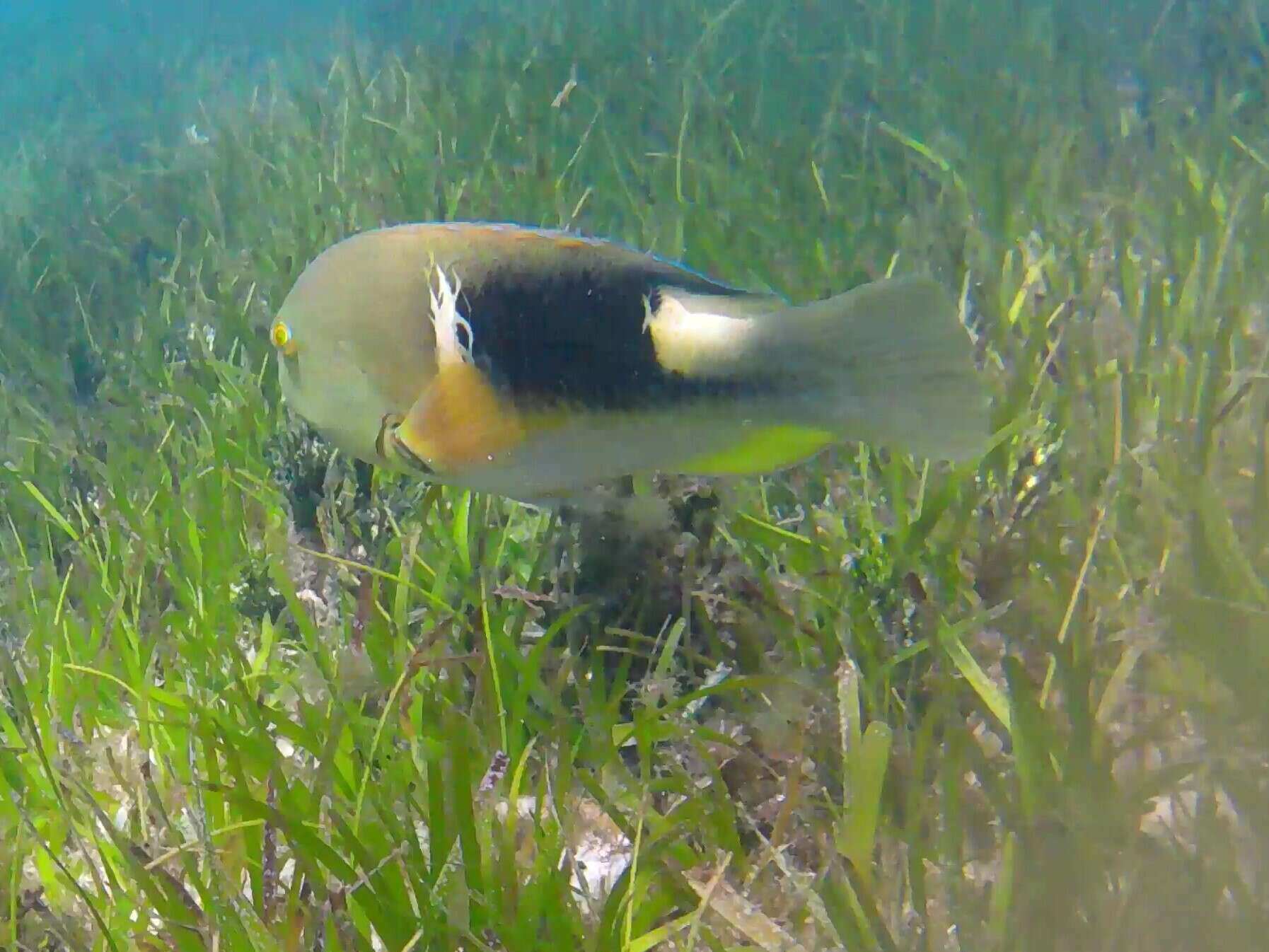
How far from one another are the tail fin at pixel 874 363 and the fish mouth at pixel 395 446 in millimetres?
561

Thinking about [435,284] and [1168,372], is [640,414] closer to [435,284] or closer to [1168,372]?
[435,284]

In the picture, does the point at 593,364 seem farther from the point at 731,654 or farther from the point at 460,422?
the point at 731,654

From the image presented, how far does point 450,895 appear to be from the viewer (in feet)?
5.27

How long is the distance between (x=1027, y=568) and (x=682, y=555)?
0.87m

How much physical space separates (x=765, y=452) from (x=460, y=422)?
507 mm

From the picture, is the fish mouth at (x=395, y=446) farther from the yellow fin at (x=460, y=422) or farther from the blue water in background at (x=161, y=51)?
the blue water in background at (x=161, y=51)

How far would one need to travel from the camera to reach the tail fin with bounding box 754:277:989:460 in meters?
1.30

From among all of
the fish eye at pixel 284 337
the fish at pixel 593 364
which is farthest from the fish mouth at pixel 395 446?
the fish eye at pixel 284 337

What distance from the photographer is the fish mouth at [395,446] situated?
1.59 meters

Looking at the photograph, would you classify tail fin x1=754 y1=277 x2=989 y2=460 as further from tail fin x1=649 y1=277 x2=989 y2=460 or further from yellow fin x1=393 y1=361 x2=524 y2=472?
yellow fin x1=393 y1=361 x2=524 y2=472

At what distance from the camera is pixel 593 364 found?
57.5 inches

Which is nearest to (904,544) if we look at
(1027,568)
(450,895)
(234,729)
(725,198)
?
(1027,568)

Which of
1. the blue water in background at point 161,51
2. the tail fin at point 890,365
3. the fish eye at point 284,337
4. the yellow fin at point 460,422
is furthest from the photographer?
the blue water in background at point 161,51

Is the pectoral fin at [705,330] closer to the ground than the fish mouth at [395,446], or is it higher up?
higher up
